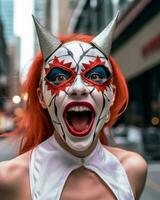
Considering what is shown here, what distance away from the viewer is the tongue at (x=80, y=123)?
256 cm

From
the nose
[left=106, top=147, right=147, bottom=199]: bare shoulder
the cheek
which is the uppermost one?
the nose

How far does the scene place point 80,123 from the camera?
8.42 ft

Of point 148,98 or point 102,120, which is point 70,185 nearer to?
point 102,120

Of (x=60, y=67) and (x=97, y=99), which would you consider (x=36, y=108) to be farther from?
(x=97, y=99)

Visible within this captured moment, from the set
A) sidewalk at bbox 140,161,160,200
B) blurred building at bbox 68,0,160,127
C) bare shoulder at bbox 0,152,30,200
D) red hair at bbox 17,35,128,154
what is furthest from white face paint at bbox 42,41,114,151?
blurred building at bbox 68,0,160,127

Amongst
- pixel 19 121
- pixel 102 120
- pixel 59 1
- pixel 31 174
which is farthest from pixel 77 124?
pixel 59 1

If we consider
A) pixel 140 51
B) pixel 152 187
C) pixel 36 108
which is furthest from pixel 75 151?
pixel 140 51

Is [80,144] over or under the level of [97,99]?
under

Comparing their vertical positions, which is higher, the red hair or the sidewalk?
the red hair

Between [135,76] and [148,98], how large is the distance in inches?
69.6

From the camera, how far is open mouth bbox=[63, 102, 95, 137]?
2521mm

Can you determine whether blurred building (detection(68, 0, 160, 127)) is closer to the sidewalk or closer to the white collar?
the sidewalk

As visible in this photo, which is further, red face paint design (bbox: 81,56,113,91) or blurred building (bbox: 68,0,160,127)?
blurred building (bbox: 68,0,160,127)

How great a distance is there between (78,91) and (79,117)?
0.14 metres
